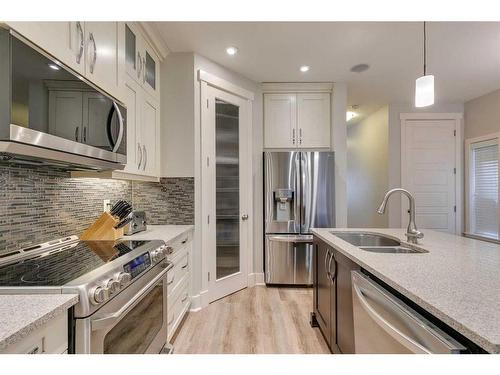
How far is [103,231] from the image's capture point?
1.84 m

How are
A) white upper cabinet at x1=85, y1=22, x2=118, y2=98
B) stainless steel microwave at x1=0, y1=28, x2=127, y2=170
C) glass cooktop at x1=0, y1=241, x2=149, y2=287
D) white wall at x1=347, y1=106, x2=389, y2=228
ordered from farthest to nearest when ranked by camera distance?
1. white wall at x1=347, y1=106, x2=389, y2=228
2. white upper cabinet at x1=85, y1=22, x2=118, y2=98
3. glass cooktop at x1=0, y1=241, x2=149, y2=287
4. stainless steel microwave at x1=0, y1=28, x2=127, y2=170

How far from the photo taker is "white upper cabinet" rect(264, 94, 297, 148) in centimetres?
355

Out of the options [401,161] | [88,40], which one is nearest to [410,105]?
[401,161]

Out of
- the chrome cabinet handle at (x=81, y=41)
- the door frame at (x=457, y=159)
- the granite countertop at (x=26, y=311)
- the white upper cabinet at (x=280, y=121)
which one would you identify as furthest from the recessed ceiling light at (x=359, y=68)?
the granite countertop at (x=26, y=311)

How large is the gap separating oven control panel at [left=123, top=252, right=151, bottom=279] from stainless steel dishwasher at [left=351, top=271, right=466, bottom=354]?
3.64ft

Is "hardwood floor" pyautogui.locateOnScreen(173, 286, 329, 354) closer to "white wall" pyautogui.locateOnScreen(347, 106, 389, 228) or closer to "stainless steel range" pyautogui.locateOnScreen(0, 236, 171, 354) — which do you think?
"stainless steel range" pyautogui.locateOnScreen(0, 236, 171, 354)

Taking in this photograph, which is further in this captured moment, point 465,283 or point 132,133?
point 132,133

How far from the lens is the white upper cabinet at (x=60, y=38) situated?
100cm

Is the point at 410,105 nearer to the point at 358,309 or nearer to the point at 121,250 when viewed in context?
the point at 358,309

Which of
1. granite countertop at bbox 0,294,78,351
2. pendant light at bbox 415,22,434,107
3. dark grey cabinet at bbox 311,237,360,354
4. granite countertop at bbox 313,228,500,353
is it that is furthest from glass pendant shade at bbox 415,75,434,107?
granite countertop at bbox 0,294,78,351

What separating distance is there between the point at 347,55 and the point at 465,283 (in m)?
2.59

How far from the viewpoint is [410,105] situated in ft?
14.1

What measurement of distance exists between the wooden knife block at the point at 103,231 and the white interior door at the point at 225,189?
1.01 meters

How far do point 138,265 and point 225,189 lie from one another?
1.73m
